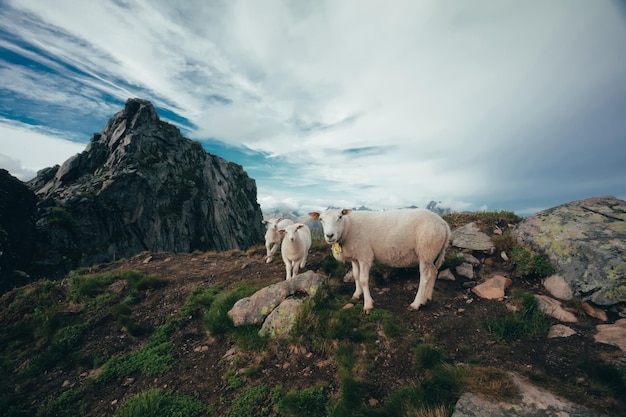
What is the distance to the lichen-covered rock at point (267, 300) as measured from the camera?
7.74m

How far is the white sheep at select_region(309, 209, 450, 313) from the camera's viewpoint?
26.1 feet

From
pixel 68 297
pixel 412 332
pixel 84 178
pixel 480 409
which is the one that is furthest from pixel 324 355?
pixel 84 178

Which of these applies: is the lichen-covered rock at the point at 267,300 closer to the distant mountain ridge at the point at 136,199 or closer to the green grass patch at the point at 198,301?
the green grass patch at the point at 198,301

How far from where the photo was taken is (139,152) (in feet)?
269

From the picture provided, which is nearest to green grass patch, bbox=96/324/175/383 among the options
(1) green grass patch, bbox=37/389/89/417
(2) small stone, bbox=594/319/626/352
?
(1) green grass patch, bbox=37/389/89/417

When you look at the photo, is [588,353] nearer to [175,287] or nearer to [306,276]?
[306,276]

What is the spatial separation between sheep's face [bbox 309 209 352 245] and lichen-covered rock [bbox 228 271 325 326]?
4.97ft

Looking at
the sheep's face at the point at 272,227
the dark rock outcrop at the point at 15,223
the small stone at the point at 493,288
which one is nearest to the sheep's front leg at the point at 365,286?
the small stone at the point at 493,288

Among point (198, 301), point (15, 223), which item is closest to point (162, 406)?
point (198, 301)

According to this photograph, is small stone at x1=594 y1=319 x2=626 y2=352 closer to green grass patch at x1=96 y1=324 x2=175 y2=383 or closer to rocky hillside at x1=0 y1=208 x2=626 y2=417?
rocky hillside at x1=0 y1=208 x2=626 y2=417

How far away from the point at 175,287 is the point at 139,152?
89.3 meters

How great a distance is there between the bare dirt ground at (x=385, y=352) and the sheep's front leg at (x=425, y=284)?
0.28m

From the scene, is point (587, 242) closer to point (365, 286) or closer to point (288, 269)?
point (365, 286)

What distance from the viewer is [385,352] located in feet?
20.5
